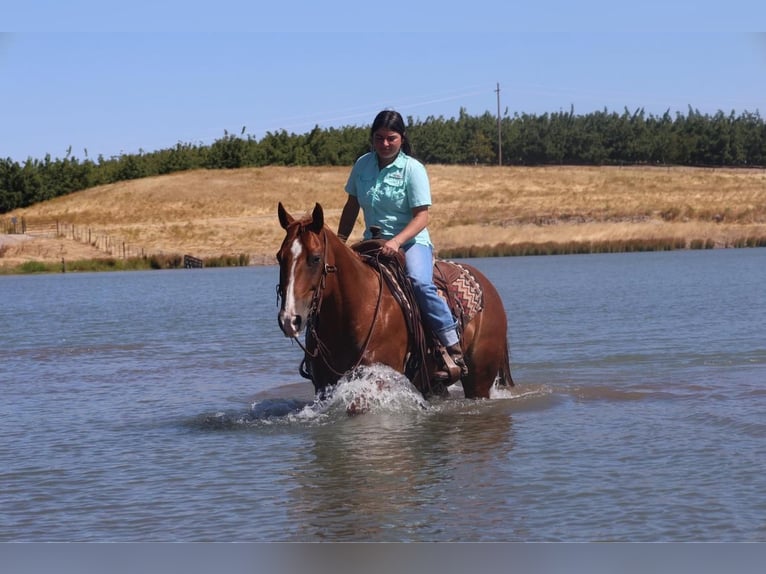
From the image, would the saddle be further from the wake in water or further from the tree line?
the tree line

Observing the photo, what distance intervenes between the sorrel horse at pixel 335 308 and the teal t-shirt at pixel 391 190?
0.45m

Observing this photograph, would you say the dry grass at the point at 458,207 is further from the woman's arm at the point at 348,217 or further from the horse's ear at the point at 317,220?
the horse's ear at the point at 317,220

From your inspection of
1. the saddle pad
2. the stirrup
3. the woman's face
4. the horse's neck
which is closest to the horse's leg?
the saddle pad

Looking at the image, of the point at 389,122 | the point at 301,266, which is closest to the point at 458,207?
the point at 389,122

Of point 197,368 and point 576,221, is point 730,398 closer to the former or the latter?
point 197,368

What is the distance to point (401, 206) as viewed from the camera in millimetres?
9336

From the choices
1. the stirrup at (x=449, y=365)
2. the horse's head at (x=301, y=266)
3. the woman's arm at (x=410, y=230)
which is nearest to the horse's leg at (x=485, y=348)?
the stirrup at (x=449, y=365)

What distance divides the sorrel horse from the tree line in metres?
100

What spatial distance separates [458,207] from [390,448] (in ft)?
259

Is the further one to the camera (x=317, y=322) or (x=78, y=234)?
(x=78, y=234)

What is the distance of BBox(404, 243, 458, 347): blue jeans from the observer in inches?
369

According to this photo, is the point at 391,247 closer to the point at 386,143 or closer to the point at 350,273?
the point at 350,273

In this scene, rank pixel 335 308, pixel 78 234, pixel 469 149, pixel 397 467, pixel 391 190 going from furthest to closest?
pixel 469 149, pixel 78 234, pixel 391 190, pixel 335 308, pixel 397 467

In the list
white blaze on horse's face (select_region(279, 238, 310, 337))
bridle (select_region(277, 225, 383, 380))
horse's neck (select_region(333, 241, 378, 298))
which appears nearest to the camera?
white blaze on horse's face (select_region(279, 238, 310, 337))
